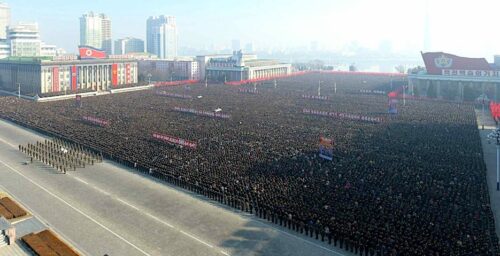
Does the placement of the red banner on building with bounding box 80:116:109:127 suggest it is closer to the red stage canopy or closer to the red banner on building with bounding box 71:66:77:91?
the red banner on building with bounding box 71:66:77:91

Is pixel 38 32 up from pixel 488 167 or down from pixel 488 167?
up

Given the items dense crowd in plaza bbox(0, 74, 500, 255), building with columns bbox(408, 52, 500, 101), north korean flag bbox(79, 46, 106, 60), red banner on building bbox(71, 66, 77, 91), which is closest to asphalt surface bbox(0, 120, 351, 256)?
dense crowd in plaza bbox(0, 74, 500, 255)

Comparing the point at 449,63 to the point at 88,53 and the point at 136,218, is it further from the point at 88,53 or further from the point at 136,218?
the point at 88,53

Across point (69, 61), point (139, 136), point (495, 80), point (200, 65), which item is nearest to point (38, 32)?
point (200, 65)

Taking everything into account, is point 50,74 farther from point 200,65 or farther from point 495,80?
point 495,80

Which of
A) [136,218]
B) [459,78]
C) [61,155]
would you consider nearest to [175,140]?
[61,155]

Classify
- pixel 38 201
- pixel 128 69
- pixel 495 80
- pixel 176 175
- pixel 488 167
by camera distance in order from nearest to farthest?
1. pixel 38 201
2. pixel 176 175
3. pixel 488 167
4. pixel 495 80
5. pixel 128 69
